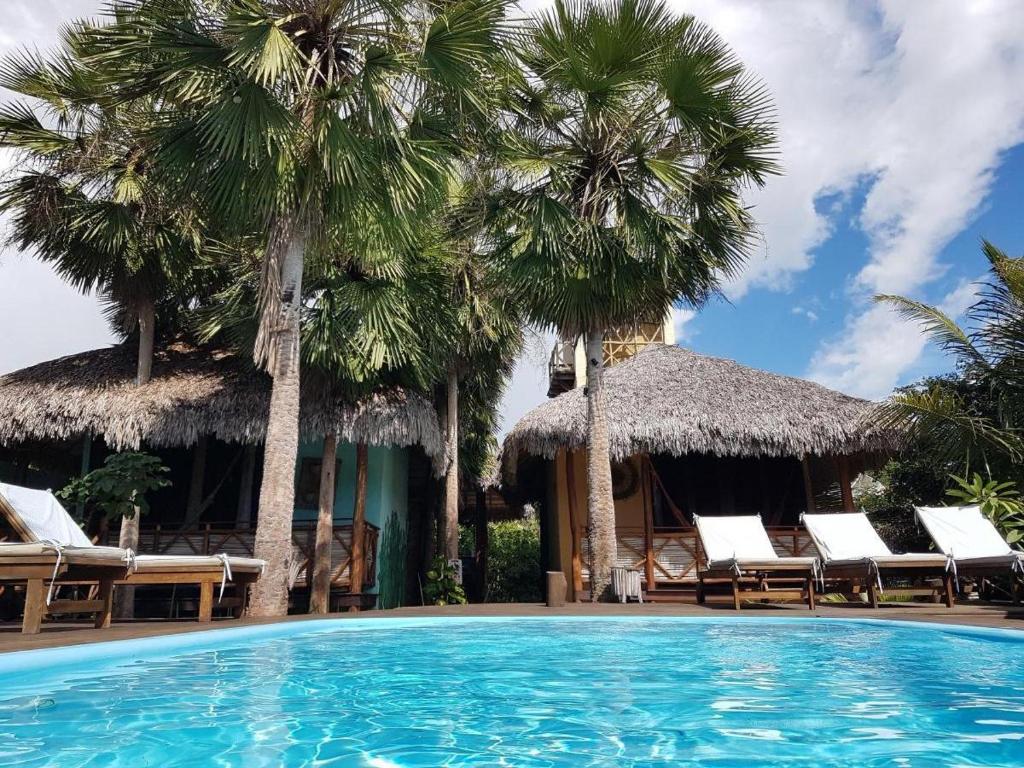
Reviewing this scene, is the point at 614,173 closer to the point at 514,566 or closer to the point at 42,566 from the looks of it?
the point at 42,566

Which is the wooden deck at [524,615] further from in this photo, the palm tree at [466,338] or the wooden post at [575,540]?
the palm tree at [466,338]

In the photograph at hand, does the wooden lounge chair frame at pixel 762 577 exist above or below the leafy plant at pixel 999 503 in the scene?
below

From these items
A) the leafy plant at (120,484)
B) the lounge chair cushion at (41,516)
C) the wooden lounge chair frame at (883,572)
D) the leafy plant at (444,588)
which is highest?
the leafy plant at (120,484)

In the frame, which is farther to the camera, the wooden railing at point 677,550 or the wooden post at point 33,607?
the wooden railing at point 677,550

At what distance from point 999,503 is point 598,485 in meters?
4.50

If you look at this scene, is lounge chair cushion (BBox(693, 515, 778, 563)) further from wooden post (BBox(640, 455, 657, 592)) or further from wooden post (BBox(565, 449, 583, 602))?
wooden post (BBox(565, 449, 583, 602))

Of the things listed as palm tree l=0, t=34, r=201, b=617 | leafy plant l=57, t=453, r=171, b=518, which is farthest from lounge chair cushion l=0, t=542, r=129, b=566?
palm tree l=0, t=34, r=201, b=617

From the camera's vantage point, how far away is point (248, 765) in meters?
1.90

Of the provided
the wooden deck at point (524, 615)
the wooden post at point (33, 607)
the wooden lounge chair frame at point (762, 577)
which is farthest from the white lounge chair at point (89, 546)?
the wooden lounge chair frame at point (762, 577)

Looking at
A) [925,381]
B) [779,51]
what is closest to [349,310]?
[779,51]

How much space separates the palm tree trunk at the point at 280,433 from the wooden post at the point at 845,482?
8.06 meters

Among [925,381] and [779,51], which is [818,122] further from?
[925,381]

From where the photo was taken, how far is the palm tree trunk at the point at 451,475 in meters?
10.9

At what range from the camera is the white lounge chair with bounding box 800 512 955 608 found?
6699mm
